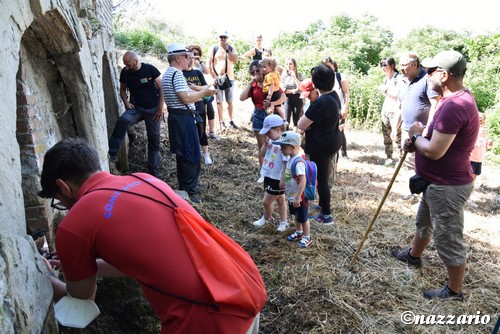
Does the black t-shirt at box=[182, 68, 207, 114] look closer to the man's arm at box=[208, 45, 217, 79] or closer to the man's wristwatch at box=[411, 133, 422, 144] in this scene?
the man's arm at box=[208, 45, 217, 79]

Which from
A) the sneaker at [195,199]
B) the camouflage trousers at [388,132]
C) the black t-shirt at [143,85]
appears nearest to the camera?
the sneaker at [195,199]

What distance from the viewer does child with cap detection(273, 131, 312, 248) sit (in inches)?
156

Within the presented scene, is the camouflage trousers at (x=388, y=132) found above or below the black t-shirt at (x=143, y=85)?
below

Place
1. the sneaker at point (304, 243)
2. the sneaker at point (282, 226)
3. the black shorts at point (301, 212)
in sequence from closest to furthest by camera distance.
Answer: the black shorts at point (301, 212), the sneaker at point (304, 243), the sneaker at point (282, 226)

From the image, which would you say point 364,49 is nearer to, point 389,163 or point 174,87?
point 389,163

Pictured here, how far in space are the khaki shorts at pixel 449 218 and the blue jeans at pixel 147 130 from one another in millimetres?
3928

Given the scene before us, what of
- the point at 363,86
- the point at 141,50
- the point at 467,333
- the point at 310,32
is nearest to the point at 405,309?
the point at 467,333

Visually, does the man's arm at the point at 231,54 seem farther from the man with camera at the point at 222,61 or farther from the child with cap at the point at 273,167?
the child with cap at the point at 273,167

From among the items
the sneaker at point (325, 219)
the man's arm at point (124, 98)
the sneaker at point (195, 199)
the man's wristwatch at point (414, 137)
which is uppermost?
the man's arm at point (124, 98)

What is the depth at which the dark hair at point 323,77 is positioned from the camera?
4.36 metres

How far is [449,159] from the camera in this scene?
124 inches

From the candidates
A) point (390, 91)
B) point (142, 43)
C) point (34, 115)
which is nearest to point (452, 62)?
point (34, 115)

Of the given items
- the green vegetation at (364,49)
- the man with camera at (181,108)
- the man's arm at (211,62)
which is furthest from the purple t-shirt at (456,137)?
the green vegetation at (364,49)

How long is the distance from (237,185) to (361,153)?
3693 mm
